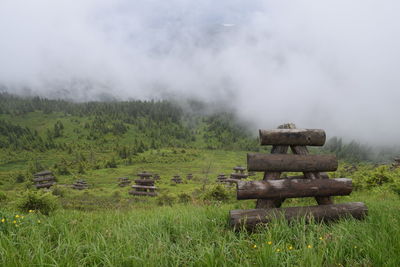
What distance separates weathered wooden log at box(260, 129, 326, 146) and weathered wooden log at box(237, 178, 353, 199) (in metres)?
0.97

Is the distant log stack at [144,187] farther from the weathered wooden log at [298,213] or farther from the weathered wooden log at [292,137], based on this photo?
the weathered wooden log at [298,213]

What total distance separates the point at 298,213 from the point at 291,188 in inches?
24.2

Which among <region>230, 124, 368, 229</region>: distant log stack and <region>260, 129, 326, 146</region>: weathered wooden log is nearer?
<region>230, 124, 368, 229</region>: distant log stack

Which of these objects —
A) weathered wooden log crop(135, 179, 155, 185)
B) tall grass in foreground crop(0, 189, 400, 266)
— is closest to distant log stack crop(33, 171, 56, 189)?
weathered wooden log crop(135, 179, 155, 185)

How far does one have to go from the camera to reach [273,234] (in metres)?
4.19

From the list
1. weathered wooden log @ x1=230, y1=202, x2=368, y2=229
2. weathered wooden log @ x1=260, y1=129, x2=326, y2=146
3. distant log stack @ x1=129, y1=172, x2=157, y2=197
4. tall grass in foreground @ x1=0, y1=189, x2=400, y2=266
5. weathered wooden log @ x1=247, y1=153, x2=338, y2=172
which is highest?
weathered wooden log @ x1=260, y1=129, x2=326, y2=146

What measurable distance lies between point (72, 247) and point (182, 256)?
1534mm

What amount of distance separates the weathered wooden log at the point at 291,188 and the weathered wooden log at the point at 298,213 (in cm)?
35

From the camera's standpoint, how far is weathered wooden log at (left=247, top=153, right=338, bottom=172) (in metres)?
5.83

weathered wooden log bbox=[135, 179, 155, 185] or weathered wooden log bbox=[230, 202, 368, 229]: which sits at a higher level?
weathered wooden log bbox=[230, 202, 368, 229]

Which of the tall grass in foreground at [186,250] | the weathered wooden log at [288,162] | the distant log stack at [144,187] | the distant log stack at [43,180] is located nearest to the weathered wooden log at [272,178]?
the weathered wooden log at [288,162]

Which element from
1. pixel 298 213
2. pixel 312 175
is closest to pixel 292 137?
pixel 312 175

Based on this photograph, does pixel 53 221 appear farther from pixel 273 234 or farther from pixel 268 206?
pixel 268 206

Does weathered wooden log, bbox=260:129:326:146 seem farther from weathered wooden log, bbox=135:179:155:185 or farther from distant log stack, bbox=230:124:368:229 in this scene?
weathered wooden log, bbox=135:179:155:185
